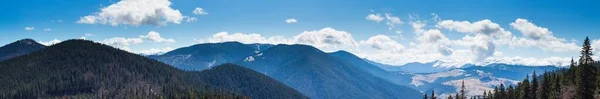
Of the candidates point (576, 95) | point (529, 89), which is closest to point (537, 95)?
point (529, 89)

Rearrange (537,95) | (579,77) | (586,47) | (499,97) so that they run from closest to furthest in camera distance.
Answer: (586,47) < (579,77) < (537,95) < (499,97)

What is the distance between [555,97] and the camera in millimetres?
124188

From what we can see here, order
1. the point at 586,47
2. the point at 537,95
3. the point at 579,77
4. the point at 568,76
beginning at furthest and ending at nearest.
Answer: the point at 568,76 → the point at 537,95 → the point at 579,77 → the point at 586,47

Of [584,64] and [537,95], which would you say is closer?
[584,64]

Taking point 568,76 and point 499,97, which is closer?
point 568,76

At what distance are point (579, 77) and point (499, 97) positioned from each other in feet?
155

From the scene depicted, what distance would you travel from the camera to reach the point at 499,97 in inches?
6284

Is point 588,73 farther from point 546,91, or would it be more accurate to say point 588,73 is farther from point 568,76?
point 568,76

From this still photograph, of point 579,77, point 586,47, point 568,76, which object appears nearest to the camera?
point 586,47

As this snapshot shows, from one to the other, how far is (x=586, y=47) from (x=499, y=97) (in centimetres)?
5616

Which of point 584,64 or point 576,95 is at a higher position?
point 584,64

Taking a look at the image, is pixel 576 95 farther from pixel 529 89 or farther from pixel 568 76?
pixel 568 76

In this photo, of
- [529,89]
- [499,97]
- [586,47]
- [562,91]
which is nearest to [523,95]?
[529,89]

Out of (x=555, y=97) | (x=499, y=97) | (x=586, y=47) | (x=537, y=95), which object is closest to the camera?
(x=586, y=47)
